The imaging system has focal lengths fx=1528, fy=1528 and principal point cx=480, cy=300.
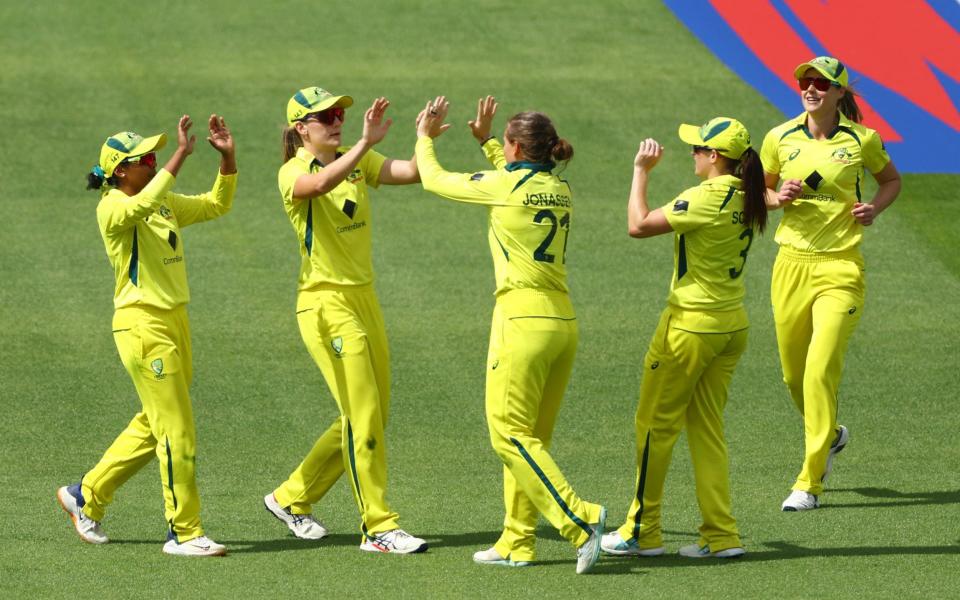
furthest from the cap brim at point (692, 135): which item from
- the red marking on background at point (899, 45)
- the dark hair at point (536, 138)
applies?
the red marking on background at point (899, 45)

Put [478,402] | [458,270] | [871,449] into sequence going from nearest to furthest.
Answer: [871,449]
[478,402]
[458,270]

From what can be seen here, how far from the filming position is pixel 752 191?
8305mm

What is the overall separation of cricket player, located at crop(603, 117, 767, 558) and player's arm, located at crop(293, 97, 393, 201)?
1.43 m

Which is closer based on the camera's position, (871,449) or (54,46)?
(871,449)

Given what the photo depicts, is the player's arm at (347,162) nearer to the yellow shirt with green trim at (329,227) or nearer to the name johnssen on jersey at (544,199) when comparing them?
the yellow shirt with green trim at (329,227)

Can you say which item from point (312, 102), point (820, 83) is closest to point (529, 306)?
point (312, 102)

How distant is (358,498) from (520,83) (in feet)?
33.9

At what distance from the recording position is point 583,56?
19.3 m

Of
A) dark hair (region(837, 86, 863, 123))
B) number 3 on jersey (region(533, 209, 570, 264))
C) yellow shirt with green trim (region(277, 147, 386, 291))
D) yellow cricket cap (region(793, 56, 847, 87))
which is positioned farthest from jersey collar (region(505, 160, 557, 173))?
dark hair (region(837, 86, 863, 123))

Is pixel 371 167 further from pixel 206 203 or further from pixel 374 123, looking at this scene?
pixel 206 203

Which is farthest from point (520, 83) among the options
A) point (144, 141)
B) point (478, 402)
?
point (144, 141)

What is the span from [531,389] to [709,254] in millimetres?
1227

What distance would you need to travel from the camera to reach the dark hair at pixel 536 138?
8.12 m

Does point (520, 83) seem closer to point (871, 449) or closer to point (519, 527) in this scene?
point (871, 449)
